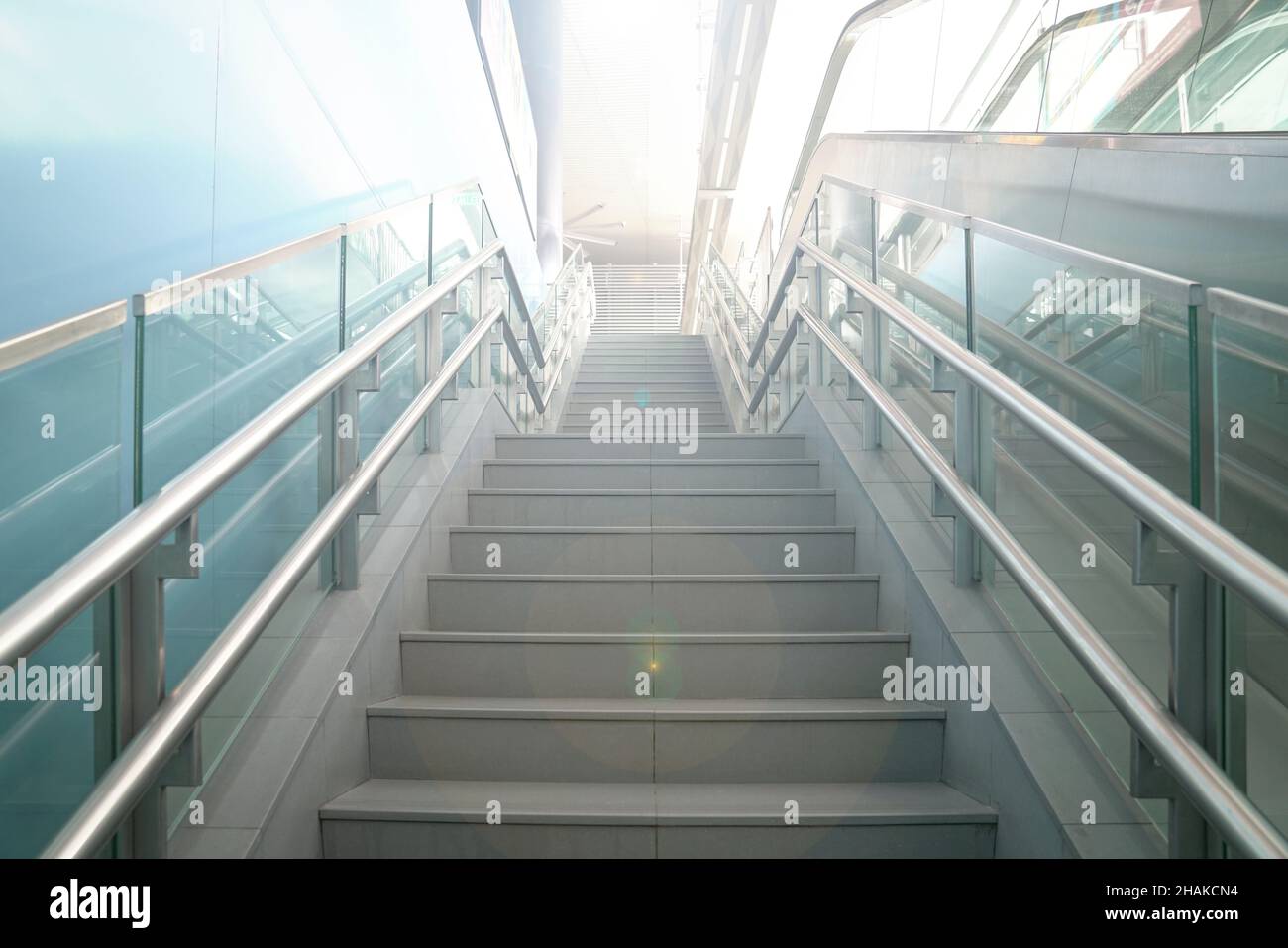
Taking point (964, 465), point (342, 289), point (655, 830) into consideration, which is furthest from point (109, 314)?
point (964, 465)

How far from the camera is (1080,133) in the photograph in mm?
3105

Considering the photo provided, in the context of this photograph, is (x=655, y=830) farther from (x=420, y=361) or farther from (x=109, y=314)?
(x=420, y=361)

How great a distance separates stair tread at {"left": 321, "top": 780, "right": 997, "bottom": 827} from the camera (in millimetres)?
2018

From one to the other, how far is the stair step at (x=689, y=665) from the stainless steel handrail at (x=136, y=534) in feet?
2.83

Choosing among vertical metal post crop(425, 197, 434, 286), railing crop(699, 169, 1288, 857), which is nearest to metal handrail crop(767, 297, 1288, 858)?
railing crop(699, 169, 1288, 857)

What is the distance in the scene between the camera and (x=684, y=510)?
3.60 meters

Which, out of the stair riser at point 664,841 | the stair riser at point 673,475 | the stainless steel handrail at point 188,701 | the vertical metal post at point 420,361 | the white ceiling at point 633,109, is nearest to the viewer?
the stainless steel handrail at point 188,701

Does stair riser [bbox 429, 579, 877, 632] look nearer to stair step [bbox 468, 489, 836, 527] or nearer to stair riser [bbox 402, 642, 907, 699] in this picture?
stair riser [bbox 402, 642, 907, 699]

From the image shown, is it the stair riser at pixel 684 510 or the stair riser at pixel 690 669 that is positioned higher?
the stair riser at pixel 684 510

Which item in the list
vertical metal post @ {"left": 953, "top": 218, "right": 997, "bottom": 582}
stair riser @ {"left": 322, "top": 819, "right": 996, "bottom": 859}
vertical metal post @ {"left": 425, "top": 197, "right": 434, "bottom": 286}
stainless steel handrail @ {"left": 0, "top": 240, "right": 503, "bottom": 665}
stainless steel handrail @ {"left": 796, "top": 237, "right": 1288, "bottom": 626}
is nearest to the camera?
stainless steel handrail @ {"left": 0, "top": 240, "right": 503, "bottom": 665}

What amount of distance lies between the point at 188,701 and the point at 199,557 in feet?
0.73

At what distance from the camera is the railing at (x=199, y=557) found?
49.9 inches

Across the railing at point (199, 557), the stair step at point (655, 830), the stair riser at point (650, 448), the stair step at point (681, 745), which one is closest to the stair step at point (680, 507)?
the railing at point (199, 557)

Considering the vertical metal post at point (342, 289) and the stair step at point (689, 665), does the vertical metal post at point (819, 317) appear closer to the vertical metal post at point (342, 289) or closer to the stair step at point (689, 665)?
the stair step at point (689, 665)
